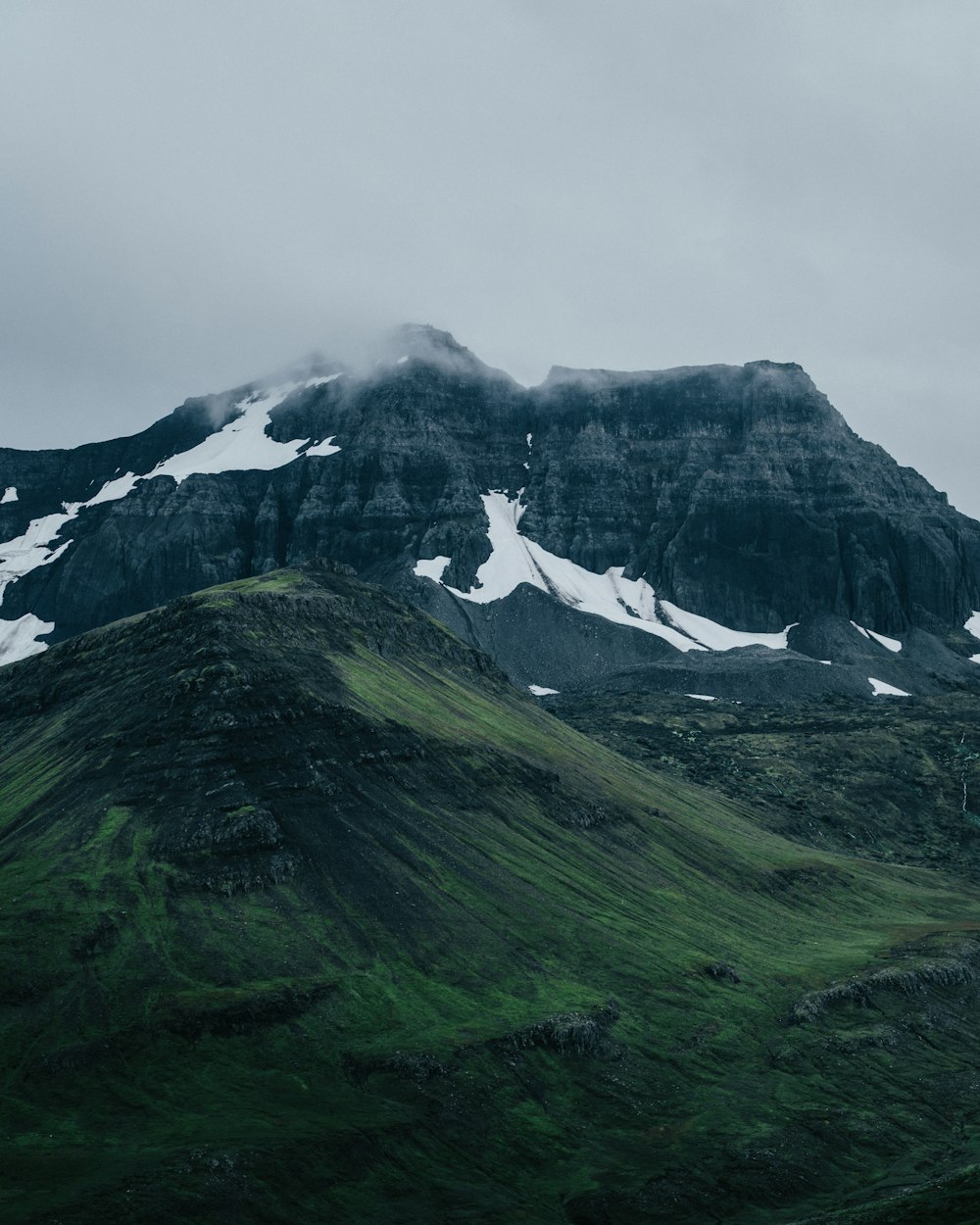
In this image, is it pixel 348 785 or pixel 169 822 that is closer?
pixel 169 822

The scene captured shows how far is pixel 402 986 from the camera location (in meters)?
131

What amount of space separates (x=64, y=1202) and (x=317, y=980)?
43.4 metres

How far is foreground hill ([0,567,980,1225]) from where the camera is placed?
10044 centimetres

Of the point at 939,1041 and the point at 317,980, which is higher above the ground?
the point at 317,980

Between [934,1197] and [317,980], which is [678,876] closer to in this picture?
[317,980]

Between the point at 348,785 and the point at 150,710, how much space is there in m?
32.6

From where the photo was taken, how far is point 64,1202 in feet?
278

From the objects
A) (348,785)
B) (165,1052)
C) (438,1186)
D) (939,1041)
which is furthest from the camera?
(348,785)

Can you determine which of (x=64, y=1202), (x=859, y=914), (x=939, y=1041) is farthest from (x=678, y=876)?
(x=64, y=1202)

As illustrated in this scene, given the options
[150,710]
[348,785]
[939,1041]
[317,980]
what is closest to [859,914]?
[939,1041]

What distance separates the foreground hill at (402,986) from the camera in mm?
100438

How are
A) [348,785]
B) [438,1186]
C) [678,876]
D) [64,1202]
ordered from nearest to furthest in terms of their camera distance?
[64,1202] < [438,1186] < [348,785] < [678,876]

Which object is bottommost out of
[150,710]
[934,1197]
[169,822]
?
[934,1197]

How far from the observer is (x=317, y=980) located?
12644 cm
